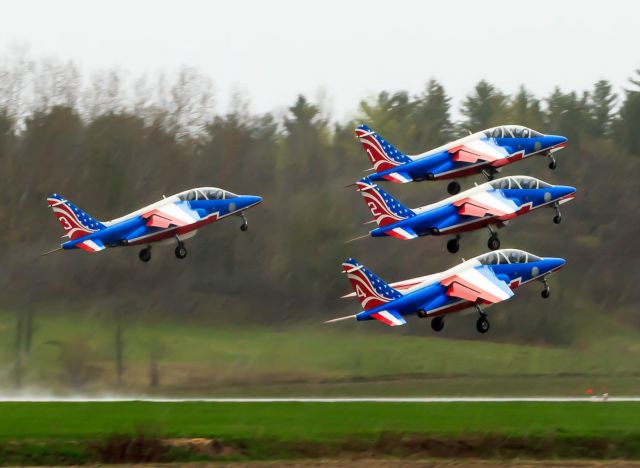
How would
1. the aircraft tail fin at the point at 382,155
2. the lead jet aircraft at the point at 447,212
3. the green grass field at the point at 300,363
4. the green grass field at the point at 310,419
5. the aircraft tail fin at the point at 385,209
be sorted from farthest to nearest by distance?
the green grass field at the point at 300,363
the aircraft tail fin at the point at 382,155
the aircraft tail fin at the point at 385,209
the lead jet aircraft at the point at 447,212
the green grass field at the point at 310,419

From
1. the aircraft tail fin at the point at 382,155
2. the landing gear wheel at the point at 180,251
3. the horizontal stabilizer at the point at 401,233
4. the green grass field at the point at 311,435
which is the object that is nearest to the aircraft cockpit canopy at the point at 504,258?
the horizontal stabilizer at the point at 401,233

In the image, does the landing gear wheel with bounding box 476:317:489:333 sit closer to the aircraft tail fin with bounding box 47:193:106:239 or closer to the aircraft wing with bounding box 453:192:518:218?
the aircraft wing with bounding box 453:192:518:218

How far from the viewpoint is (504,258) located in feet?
254

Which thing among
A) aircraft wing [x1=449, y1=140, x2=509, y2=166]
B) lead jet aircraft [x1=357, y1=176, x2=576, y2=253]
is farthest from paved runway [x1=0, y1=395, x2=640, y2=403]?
aircraft wing [x1=449, y1=140, x2=509, y2=166]

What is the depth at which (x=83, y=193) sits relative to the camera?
89.2 metres

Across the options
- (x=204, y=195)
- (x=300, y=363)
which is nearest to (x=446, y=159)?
(x=204, y=195)

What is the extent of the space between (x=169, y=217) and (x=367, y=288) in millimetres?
9583

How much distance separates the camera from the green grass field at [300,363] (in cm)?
8312

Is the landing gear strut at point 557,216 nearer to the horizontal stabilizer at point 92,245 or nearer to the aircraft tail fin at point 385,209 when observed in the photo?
the aircraft tail fin at point 385,209

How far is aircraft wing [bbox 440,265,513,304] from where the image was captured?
243ft

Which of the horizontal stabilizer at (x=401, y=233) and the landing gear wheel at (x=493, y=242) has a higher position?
the horizontal stabilizer at (x=401, y=233)

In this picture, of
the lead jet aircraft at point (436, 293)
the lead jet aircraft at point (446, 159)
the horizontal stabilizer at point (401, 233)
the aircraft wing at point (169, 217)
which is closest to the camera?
the aircraft wing at point (169, 217)

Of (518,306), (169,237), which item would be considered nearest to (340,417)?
(169,237)

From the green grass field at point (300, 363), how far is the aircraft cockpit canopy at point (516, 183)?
11.1 metres
